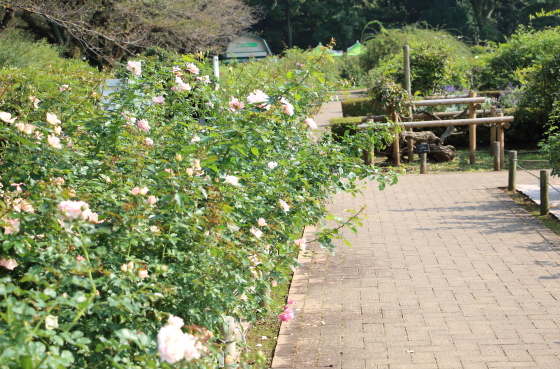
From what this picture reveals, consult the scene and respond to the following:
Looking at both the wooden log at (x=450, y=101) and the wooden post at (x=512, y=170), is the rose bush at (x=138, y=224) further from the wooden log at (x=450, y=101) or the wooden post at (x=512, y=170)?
the wooden log at (x=450, y=101)

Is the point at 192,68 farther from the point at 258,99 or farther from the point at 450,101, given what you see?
the point at 450,101

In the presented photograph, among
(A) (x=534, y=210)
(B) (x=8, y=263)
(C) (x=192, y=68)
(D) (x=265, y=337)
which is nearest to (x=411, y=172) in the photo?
(A) (x=534, y=210)

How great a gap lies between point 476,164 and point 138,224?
11222 mm

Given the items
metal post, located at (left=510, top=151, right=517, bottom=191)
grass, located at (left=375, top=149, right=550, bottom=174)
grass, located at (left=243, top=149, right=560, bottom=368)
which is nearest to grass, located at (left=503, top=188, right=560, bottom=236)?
grass, located at (left=243, top=149, right=560, bottom=368)

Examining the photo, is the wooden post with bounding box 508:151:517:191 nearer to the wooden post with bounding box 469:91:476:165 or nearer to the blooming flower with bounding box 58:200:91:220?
the wooden post with bounding box 469:91:476:165

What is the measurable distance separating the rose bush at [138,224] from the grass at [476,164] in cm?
822

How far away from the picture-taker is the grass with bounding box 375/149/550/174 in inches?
494

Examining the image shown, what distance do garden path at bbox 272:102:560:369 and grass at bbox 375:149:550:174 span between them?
3714 mm

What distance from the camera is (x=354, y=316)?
201 inches

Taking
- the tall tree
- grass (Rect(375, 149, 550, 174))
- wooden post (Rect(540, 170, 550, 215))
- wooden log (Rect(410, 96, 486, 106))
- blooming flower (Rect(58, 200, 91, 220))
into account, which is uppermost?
the tall tree

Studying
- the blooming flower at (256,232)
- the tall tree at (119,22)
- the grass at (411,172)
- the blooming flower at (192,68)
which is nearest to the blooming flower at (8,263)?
the grass at (411,172)

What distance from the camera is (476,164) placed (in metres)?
13.0

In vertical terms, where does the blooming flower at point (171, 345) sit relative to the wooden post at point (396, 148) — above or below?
above

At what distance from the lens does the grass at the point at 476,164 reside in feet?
41.1
